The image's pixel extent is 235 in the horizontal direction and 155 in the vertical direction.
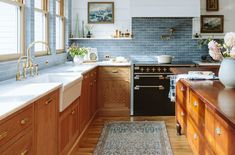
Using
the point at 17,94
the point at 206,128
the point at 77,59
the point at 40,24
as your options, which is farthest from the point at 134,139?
the point at 17,94

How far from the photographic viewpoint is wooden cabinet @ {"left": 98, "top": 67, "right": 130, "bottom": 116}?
633 centimetres

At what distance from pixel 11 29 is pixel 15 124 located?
7.06 ft

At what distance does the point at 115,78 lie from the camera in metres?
6.35

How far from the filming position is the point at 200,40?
6.84 m

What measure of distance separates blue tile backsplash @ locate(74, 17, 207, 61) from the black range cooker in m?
0.59

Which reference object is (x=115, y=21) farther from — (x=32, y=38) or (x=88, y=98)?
(x=32, y=38)

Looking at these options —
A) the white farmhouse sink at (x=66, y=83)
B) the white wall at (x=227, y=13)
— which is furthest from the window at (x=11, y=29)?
the white wall at (x=227, y=13)

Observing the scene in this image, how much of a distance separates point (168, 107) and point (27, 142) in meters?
4.22

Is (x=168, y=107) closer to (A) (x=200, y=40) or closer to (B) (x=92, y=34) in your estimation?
(A) (x=200, y=40)

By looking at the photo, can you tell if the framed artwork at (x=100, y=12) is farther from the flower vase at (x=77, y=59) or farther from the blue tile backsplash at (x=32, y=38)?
the flower vase at (x=77, y=59)

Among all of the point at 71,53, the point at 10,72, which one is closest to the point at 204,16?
the point at 71,53

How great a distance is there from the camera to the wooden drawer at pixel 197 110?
116 inches

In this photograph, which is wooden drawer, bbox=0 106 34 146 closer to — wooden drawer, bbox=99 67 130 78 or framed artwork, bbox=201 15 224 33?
wooden drawer, bbox=99 67 130 78

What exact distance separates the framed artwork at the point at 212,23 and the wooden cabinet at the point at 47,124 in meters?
4.32
